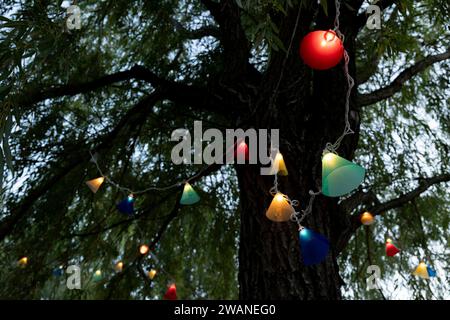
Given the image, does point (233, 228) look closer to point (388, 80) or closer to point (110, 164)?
point (110, 164)

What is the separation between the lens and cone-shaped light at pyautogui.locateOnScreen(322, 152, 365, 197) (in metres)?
1.26

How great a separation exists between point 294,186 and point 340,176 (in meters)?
0.78

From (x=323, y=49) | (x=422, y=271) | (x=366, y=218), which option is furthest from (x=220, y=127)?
(x=323, y=49)

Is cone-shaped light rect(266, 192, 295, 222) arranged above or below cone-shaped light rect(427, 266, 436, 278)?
below

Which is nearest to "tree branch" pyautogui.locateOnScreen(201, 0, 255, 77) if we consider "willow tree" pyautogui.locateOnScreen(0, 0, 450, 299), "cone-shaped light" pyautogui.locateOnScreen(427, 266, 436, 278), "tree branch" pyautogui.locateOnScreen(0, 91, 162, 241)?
"willow tree" pyautogui.locateOnScreen(0, 0, 450, 299)

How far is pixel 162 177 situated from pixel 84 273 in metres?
0.94

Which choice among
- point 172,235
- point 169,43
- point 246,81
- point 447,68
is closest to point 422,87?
point 447,68

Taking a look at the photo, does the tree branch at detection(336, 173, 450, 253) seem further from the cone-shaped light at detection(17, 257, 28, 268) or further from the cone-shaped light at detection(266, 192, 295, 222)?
the cone-shaped light at detection(17, 257, 28, 268)

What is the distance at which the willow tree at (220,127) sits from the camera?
1.93m

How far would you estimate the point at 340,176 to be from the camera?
127 cm

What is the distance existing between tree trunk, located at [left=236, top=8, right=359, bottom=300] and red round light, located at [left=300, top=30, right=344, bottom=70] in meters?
0.87

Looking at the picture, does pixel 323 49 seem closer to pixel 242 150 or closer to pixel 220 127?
pixel 242 150

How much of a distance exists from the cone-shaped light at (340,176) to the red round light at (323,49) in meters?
0.26
